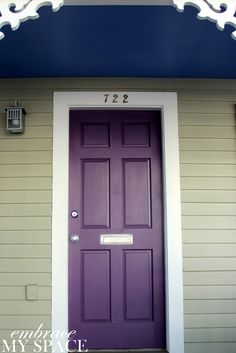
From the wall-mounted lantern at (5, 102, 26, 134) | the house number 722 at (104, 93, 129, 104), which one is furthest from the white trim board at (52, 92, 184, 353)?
the wall-mounted lantern at (5, 102, 26, 134)

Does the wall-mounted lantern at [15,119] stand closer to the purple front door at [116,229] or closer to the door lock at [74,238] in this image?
the purple front door at [116,229]

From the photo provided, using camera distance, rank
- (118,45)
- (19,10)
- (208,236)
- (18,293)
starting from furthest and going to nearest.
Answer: (208,236), (18,293), (118,45), (19,10)

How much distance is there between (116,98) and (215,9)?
4.22 feet

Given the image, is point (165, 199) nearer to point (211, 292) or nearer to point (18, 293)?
Result: point (211, 292)

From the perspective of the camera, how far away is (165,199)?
120 inches

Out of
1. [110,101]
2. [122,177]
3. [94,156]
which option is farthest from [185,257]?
[110,101]

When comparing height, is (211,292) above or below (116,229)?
below

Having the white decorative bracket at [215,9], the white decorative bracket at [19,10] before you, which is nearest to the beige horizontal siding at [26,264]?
the white decorative bracket at [19,10]

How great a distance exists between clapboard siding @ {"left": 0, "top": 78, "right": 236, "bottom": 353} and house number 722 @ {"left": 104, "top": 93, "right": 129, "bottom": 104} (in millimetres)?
61

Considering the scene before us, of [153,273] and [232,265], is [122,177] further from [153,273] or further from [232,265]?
[232,265]

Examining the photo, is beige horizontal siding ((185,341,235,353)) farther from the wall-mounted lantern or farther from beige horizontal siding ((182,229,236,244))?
the wall-mounted lantern

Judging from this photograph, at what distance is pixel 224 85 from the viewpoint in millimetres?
3160

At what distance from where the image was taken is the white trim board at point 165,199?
9.53 feet

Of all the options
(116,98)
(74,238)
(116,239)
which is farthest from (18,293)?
(116,98)
